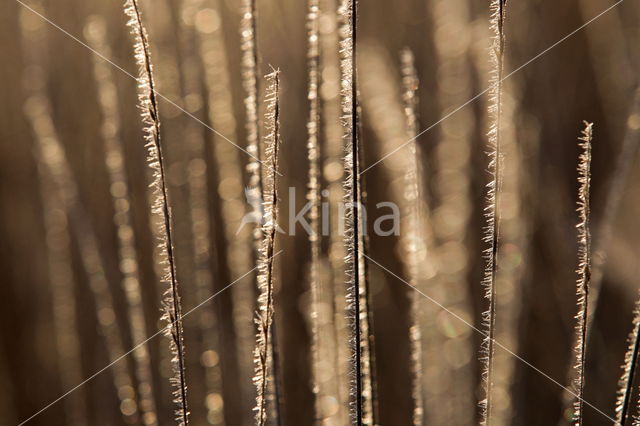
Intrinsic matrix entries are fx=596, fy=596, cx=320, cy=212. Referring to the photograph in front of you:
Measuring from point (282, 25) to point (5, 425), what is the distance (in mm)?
904

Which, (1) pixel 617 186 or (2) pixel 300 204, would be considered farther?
(2) pixel 300 204

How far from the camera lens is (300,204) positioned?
47.8 inches

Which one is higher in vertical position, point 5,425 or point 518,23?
point 518,23

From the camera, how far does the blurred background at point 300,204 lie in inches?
36.1

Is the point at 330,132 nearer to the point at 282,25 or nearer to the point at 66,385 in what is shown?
the point at 282,25

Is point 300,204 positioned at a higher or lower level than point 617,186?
higher

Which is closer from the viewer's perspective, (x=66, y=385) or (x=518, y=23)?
(x=66, y=385)

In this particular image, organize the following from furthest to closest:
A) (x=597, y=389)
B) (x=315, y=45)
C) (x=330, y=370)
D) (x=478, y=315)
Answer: (x=478, y=315) → (x=597, y=389) → (x=330, y=370) → (x=315, y=45)

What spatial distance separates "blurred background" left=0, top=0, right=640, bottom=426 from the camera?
916mm

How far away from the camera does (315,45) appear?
678mm

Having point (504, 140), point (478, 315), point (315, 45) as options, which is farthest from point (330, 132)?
point (478, 315)

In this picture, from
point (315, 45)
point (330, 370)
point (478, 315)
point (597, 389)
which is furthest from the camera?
point (478, 315)

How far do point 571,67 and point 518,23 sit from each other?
0.15 m

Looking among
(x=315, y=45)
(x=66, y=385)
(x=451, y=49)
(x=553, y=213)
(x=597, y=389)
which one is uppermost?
(x=451, y=49)
